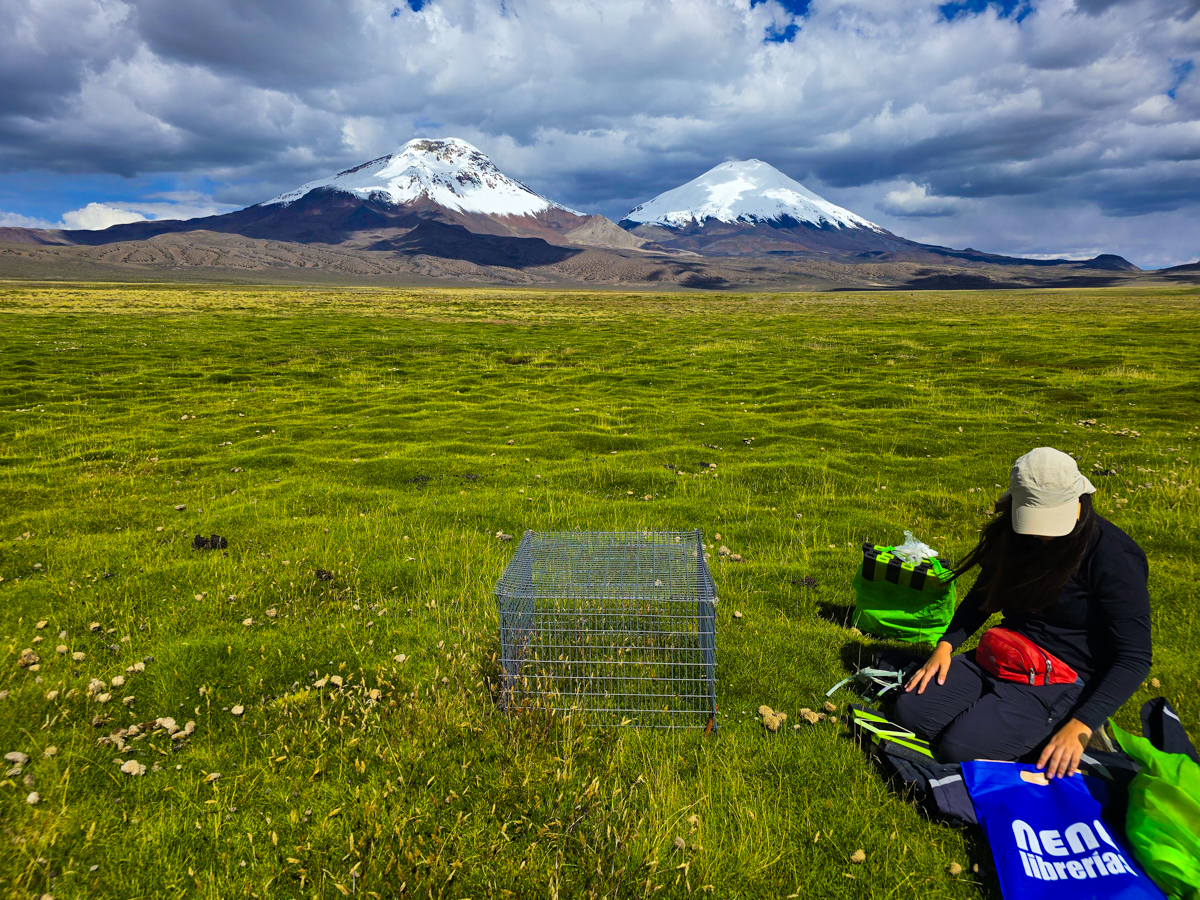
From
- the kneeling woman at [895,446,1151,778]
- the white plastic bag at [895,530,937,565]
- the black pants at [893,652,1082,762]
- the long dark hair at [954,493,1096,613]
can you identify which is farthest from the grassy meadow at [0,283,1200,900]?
the long dark hair at [954,493,1096,613]

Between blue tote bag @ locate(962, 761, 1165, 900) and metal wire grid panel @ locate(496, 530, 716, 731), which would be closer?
blue tote bag @ locate(962, 761, 1165, 900)

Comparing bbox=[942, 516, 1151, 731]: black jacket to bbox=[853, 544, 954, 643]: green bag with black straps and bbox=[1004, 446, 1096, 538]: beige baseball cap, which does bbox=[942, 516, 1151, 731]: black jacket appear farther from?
bbox=[853, 544, 954, 643]: green bag with black straps

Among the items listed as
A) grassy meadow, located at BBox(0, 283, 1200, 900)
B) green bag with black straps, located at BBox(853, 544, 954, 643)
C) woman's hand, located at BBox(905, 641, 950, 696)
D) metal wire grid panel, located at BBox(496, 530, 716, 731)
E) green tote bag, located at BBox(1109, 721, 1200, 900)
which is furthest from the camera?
green bag with black straps, located at BBox(853, 544, 954, 643)

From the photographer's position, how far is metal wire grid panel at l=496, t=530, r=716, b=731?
18.8 ft

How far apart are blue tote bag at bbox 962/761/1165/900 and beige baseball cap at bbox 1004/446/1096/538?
1.99 m

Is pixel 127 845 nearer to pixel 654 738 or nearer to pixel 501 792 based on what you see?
pixel 501 792

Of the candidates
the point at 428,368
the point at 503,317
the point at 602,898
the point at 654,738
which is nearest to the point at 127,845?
the point at 602,898

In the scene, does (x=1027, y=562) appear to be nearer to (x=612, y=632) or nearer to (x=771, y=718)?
(x=771, y=718)

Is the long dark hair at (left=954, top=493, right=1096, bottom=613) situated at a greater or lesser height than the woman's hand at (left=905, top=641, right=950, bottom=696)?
greater

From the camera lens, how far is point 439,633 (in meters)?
7.05

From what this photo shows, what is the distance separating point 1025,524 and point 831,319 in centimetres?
7200

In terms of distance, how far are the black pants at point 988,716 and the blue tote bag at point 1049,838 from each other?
0.22 meters

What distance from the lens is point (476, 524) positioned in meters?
11.1

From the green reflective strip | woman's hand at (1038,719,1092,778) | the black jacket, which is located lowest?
the green reflective strip
